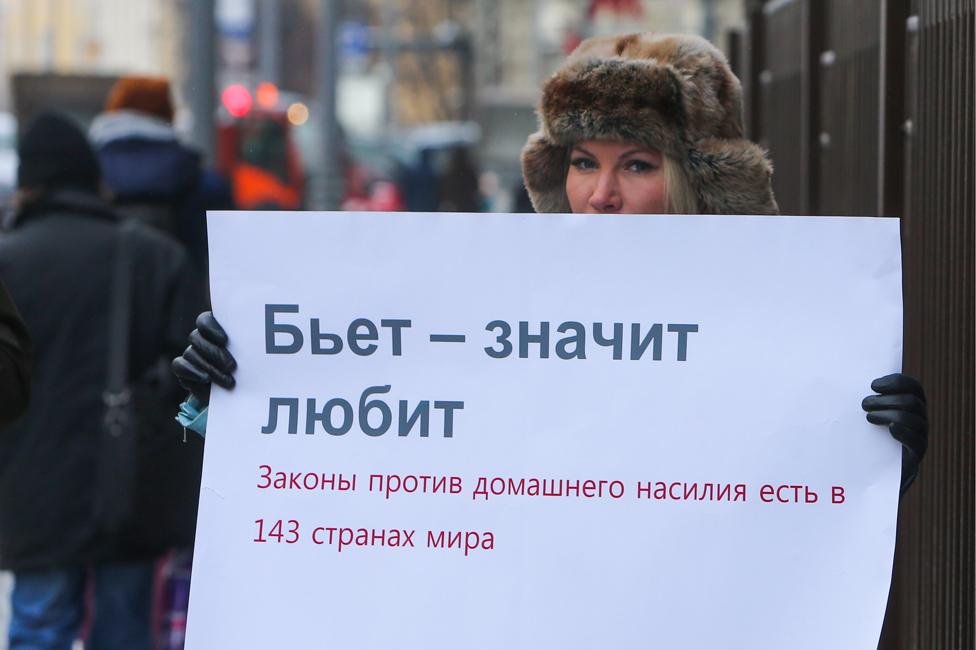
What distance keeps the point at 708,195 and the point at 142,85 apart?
13.1ft

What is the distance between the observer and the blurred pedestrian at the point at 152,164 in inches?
266

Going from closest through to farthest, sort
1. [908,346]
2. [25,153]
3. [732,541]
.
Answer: [732,541] → [908,346] → [25,153]

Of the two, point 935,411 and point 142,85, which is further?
point 142,85

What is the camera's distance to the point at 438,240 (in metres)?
2.94

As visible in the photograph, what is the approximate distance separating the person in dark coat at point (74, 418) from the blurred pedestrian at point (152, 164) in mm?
1260

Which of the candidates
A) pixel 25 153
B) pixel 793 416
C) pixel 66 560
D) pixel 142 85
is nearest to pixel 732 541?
pixel 793 416

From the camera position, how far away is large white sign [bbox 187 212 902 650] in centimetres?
278

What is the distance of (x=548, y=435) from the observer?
2867 millimetres

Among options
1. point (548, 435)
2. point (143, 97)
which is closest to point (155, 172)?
point (143, 97)

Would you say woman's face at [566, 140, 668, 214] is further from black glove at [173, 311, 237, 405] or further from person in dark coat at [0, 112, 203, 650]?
person in dark coat at [0, 112, 203, 650]

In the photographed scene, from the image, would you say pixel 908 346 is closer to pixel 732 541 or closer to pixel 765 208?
pixel 765 208

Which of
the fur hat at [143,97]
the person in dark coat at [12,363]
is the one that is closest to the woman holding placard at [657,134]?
the person in dark coat at [12,363]

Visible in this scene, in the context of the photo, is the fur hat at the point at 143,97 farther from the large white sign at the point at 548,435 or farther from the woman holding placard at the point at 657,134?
the large white sign at the point at 548,435

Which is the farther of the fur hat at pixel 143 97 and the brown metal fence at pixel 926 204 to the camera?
the fur hat at pixel 143 97
